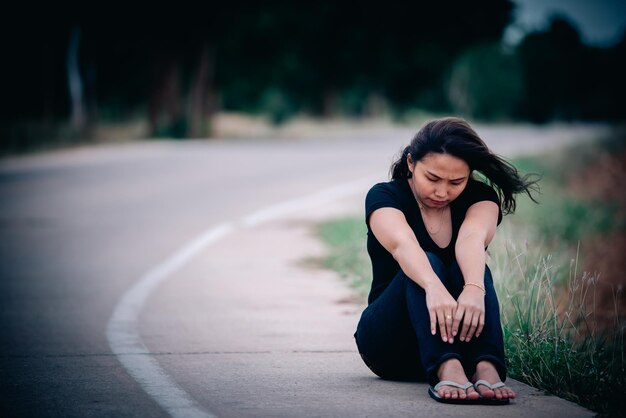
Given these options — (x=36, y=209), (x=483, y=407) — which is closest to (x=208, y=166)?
(x=36, y=209)

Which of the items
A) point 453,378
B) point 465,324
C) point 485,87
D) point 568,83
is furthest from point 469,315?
point 485,87

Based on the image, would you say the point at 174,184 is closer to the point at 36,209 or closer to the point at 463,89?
the point at 36,209

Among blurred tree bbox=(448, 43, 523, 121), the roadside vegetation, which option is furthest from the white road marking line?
blurred tree bbox=(448, 43, 523, 121)

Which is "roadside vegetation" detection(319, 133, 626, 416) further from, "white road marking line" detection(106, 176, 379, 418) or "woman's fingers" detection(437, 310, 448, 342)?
"white road marking line" detection(106, 176, 379, 418)

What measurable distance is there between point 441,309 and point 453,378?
317 mm

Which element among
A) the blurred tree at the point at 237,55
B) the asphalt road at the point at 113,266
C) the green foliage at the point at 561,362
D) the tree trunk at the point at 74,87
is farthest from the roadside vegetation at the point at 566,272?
the tree trunk at the point at 74,87

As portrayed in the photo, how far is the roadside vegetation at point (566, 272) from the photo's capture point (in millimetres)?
4711

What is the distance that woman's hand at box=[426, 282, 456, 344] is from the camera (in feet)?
13.4

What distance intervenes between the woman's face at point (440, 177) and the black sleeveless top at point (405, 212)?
117 mm

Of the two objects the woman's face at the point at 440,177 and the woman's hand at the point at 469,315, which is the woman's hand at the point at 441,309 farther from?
the woman's face at the point at 440,177

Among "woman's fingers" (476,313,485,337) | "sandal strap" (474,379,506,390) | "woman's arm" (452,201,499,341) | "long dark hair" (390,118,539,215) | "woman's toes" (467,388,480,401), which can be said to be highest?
"long dark hair" (390,118,539,215)

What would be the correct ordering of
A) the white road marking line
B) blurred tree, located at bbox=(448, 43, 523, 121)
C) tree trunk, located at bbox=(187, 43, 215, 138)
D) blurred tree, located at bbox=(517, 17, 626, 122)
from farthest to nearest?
blurred tree, located at bbox=(448, 43, 523, 121) < blurred tree, located at bbox=(517, 17, 626, 122) < tree trunk, located at bbox=(187, 43, 215, 138) < the white road marking line

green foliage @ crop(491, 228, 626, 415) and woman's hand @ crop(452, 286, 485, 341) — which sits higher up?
woman's hand @ crop(452, 286, 485, 341)

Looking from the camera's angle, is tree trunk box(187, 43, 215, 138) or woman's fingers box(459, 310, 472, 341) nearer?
woman's fingers box(459, 310, 472, 341)
